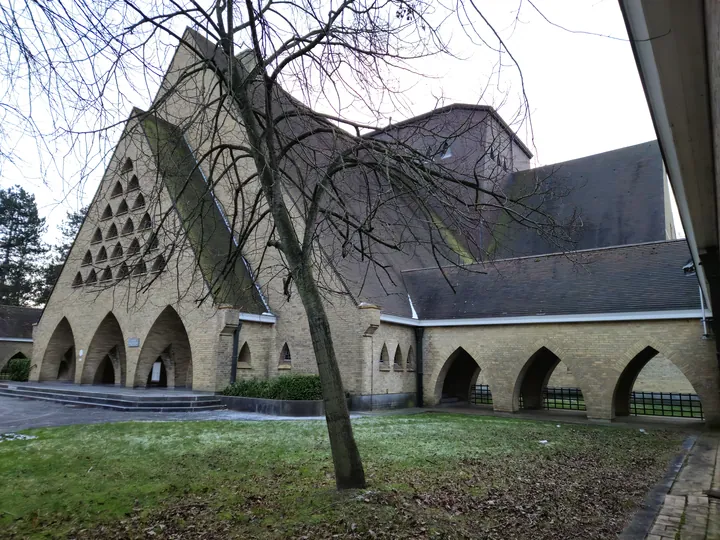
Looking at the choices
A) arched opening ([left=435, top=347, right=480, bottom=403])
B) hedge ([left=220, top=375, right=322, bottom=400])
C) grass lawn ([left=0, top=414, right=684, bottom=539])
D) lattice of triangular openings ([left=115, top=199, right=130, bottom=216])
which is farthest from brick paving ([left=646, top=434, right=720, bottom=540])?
lattice of triangular openings ([left=115, top=199, right=130, bottom=216])

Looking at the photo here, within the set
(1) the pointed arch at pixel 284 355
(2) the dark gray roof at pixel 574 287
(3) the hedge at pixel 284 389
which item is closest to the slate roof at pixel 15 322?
(1) the pointed arch at pixel 284 355

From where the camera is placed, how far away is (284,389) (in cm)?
1490

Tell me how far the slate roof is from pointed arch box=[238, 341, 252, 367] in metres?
21.8

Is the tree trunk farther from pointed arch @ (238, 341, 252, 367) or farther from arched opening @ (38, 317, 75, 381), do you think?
arched opening @ (38, 317, 75, 381)

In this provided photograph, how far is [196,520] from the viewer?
5.01 meters

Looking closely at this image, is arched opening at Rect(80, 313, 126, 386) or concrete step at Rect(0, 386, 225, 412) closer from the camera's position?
concrete step at Rect(0, 386, 225, 412)

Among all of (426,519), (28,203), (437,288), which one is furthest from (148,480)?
(28,203)

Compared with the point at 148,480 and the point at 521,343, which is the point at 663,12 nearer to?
the point at 148,480

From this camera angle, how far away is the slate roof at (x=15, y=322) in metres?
32.2

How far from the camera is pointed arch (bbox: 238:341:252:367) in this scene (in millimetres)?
17547

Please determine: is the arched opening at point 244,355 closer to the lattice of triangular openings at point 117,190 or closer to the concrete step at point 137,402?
the concrete step at point 137,402

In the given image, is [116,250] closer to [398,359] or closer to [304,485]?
[398,359]

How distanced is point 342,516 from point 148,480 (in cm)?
313

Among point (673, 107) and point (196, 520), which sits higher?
point (673, 107)
